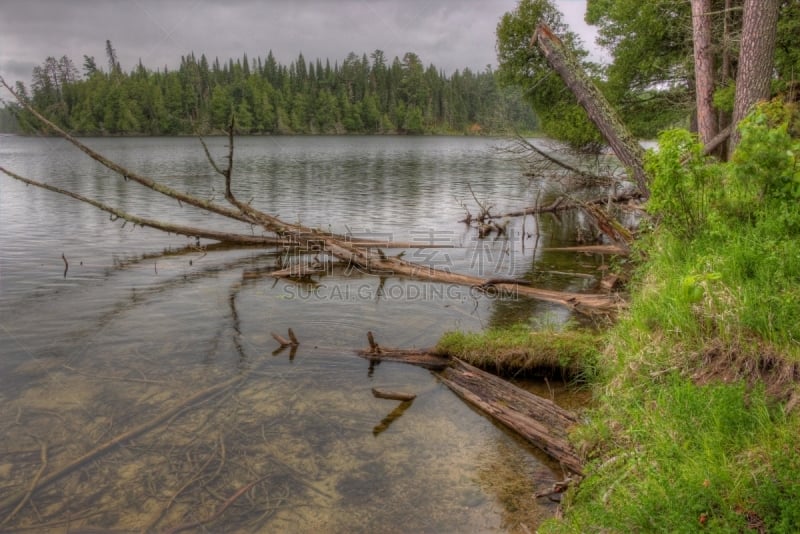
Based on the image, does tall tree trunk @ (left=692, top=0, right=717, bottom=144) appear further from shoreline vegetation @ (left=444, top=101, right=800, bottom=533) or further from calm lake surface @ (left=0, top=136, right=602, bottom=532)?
shoreline vegetation @ (left=444, top=101, right=800, bottom=533)

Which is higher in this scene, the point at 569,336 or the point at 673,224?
the point at 673,224

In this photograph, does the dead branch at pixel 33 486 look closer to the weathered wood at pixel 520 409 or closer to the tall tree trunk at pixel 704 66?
the weathered wood at pixel 520 409

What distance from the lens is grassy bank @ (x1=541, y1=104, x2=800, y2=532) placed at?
3869 millimetres

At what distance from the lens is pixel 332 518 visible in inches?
217

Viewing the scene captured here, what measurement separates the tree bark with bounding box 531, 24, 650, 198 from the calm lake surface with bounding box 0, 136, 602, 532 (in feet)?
11.2

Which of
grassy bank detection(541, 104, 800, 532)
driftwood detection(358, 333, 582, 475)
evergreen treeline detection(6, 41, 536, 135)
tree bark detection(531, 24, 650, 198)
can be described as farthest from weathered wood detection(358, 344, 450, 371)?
evergreen treeline detection(6, 41, 536, 135)

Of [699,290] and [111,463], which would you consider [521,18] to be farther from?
[111,463]

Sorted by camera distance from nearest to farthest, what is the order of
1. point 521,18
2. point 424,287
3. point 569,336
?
point 569,336 → point 424,287 → point 521,18

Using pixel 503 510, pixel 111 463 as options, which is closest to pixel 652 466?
pixel 503 510

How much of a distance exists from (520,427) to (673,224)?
3.47 m

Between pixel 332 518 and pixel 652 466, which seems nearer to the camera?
pixel 652 466

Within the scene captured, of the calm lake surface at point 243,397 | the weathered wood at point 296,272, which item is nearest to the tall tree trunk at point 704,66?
the calm lake surface at point 243,397

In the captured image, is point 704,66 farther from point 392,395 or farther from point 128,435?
point 128,435

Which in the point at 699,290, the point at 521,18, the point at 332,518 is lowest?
the point at 332,518
